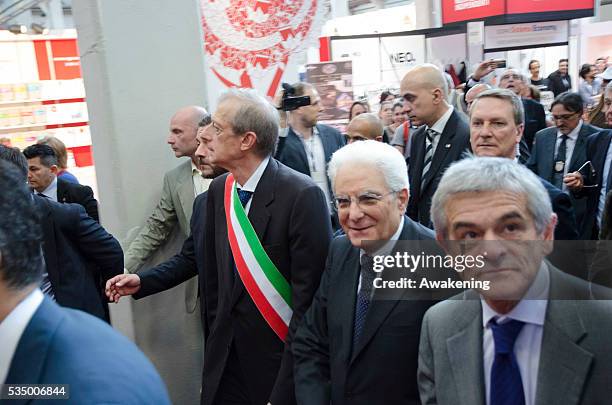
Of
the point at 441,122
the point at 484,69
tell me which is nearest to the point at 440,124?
the point at 441,122

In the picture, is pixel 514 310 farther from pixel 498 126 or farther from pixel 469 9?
pixel 469 9

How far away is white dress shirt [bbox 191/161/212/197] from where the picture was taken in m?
3.45

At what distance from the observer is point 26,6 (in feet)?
31.9

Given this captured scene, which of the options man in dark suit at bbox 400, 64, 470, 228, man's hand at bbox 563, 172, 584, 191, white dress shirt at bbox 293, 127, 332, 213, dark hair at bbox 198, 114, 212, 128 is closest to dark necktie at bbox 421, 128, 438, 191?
man in dark suit at bbox 400, 64, 470, 228

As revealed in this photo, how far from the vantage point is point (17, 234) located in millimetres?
1120

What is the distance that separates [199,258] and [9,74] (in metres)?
5.66

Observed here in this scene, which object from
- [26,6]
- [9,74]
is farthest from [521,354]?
[26,6]

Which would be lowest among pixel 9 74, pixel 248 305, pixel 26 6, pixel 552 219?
pixel 248 305

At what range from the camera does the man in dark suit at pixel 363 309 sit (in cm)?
173

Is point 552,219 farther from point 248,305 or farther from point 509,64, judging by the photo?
point 509,64

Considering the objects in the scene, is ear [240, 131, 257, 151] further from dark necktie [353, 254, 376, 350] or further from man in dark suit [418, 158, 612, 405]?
man in dark suit [418, 158, 612, 405]

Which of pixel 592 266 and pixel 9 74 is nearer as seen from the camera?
pixel 592 266

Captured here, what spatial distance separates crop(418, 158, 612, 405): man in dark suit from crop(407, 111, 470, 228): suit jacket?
5.78 ft

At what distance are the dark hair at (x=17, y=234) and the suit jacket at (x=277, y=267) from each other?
46.8 inches
